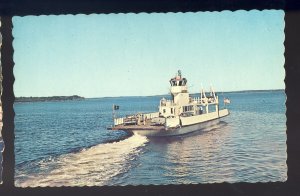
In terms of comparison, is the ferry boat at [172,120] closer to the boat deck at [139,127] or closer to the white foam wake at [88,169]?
the boat deck at [139,127]

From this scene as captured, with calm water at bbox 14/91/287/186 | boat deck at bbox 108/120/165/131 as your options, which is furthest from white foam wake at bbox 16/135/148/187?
boat deck at bbox 108/120/165/131

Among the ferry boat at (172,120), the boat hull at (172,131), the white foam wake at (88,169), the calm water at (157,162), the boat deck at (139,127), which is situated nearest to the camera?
the white foam wake at (88,169)

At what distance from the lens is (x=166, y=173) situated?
1010 inches

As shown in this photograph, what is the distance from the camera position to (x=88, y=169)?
80.9ft

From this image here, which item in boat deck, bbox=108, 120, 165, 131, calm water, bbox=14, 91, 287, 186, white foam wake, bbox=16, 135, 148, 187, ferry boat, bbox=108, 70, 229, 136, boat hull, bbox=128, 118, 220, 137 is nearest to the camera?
white foam wake, bbox=16, 135, 148, 187

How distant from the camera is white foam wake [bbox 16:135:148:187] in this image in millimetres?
20875

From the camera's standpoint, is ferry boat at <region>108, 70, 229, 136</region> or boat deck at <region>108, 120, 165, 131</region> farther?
ferry boat at <region>108, 70, 229, 136</region>

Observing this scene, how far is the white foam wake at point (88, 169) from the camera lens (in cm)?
2088

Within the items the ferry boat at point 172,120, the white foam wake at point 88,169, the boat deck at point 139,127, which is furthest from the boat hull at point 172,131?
the white foam wake at point 88,169

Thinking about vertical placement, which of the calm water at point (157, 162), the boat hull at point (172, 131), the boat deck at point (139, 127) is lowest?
the calm water at point (157, 162)

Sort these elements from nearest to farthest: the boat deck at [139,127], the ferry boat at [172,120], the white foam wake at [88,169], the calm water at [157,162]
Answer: the white foam wake at [88,169]
the calm water at [157,162]
the boat deck at [139,127]
the ferry boat at [172,120]

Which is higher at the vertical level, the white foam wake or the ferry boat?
the ferry boat

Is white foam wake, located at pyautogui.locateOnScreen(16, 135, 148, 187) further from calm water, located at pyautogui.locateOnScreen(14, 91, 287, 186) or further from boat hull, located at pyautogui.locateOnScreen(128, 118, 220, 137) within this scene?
boat hull, located at pyautogui.locateOnScreen(128, 118, 220, 137)

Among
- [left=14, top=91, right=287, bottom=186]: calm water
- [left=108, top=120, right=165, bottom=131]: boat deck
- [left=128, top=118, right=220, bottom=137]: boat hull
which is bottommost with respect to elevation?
[left=14, top=91, right=287, bottom=186]: calm water
